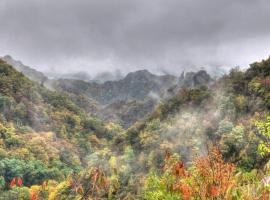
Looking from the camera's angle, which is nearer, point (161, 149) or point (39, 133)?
point (161, 149)

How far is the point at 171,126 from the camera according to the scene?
77000 millimetres

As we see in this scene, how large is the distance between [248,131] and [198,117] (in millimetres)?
13853

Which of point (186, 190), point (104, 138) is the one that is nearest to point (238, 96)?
point (186, 190)

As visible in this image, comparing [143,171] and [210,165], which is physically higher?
[210,165]

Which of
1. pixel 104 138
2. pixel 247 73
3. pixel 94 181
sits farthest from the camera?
pixel 104 138

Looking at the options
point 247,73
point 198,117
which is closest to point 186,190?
point 198,117

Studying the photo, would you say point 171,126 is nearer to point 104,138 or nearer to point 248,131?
point 248,131

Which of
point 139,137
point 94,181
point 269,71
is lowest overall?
point 94,181

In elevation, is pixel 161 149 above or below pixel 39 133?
below

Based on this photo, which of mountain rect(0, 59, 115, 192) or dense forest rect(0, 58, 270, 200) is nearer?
dense forest rect(0, 58, 270, 200)

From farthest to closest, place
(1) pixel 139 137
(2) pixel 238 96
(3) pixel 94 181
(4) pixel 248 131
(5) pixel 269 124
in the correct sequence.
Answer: (1) pixel 139 137 < (2) pixel 238 96 < (3) pixel 94 181 < (4) pixel 248 131 < (5) pixel 269 124

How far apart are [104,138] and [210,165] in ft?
497

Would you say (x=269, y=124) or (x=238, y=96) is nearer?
(x=269, y=124)

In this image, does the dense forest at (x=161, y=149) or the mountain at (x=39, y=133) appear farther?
the mountain at (x=39, y=133)
